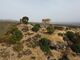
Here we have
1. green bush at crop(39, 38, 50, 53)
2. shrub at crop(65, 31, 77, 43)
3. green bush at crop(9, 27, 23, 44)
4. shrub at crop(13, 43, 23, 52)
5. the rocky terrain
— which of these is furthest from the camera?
shrub at crop(65, 31, 77, 43)

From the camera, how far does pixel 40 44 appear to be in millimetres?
101500

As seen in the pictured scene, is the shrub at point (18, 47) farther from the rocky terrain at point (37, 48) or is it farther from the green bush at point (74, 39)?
the green bush at point (74, 39)

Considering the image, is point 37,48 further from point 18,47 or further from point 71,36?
point 71,36

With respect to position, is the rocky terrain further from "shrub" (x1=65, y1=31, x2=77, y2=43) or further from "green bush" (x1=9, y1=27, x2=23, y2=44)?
"shrub" (x1=65, y1=31, x2=77, y2=43)

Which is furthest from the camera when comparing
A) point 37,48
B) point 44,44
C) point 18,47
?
point 44,44

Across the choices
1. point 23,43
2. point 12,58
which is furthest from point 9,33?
point 12,58

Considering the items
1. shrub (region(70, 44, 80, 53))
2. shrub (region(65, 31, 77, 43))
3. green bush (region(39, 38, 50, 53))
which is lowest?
shrub (region(70, 44, 80, 53))

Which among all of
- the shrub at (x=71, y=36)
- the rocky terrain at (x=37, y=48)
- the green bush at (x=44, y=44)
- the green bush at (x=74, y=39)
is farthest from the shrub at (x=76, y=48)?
the green bush at (x=44, y=44)

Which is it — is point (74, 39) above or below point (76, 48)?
above

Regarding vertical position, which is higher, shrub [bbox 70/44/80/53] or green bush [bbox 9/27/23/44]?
green bush [bbox 9/27/23/44]

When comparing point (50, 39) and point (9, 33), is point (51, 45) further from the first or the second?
point (9, 33)

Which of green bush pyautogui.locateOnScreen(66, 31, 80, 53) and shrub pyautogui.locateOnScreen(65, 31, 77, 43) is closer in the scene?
green bush pyautogui.locateOnScreen(66, 31, 80, 53)

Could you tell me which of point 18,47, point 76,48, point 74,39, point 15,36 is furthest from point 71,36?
point 18,47

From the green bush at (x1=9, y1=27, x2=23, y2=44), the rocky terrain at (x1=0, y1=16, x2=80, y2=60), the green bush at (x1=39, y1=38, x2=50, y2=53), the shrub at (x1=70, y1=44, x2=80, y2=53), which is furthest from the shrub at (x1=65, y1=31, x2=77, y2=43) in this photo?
the green bush at (x1=9, y1=27, x2=23, y2=44)
